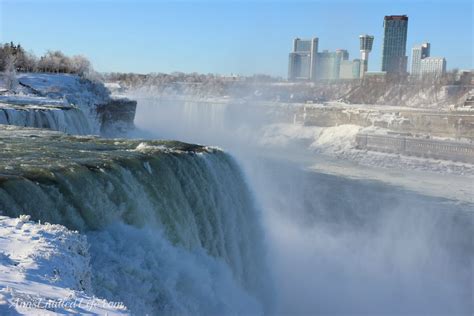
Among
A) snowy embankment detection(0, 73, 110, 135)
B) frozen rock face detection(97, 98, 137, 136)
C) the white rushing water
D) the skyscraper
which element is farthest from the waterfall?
the skyscraper

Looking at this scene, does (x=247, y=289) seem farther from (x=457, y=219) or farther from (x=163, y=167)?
(x=457, y=219)

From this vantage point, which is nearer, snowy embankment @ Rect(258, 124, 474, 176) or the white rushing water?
the white rushing water

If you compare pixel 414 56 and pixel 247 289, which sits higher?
pixel 414 56

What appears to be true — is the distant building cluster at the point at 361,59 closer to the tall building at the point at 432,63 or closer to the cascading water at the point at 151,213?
the tall building at the point at 432,63

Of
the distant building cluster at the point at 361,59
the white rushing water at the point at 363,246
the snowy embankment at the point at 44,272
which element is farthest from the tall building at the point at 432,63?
the snowy embankment at the point at 44,272

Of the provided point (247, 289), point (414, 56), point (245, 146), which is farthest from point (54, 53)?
point (414, 56)

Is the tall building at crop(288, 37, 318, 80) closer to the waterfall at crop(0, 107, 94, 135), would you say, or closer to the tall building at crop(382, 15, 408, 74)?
the tall building at crop(382, 15, 408, 74)

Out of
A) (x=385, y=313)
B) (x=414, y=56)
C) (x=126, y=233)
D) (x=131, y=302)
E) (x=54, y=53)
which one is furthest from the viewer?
(x=414, y=56)
